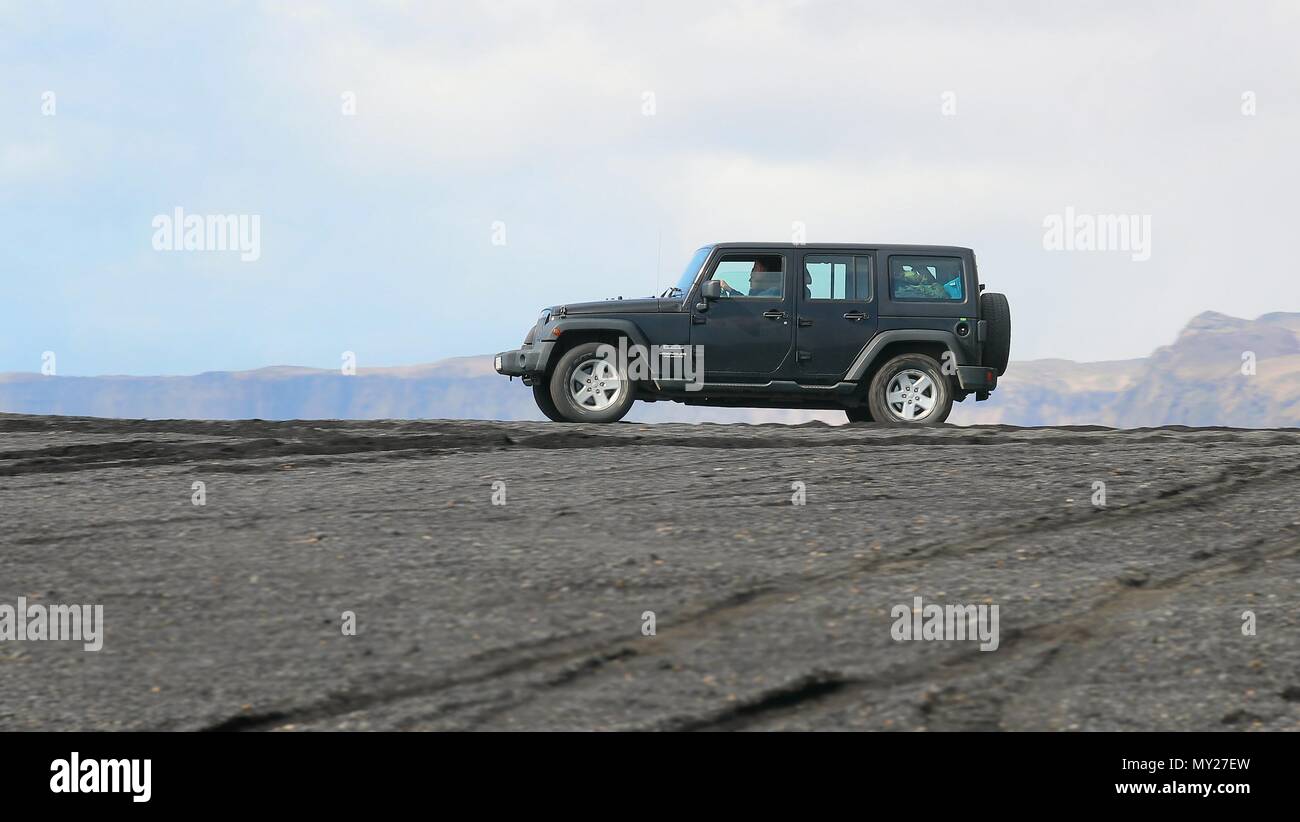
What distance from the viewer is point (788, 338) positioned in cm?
1419

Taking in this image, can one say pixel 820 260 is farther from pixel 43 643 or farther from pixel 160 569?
pixel 43 643

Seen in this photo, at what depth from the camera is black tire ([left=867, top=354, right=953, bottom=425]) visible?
47.1ft

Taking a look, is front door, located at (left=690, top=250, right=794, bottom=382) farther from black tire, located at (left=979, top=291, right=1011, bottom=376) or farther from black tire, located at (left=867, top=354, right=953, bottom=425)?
black tire, located at (left=979, top=291, right=1011, bottom=376)

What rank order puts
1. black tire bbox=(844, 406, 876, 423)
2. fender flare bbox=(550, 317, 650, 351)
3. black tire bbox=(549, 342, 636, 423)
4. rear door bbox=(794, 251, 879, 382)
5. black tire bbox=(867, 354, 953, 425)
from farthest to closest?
black tire bbox=(844, 406, 876, 423) → black tire bbox=(867, 354, 953, 425) → rear door bbox=(794, 251, 879, 382) → black tire bbox=(549, 342, 636, 423) → fender flare bbox=(550, 317, 650, 351)

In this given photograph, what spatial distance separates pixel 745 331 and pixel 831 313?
978mm

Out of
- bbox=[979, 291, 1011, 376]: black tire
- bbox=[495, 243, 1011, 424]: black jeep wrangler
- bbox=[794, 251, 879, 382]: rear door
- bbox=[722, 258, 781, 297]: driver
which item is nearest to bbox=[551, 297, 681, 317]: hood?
bbox=[495, 243, 1011, 424]: black jeep wrangler

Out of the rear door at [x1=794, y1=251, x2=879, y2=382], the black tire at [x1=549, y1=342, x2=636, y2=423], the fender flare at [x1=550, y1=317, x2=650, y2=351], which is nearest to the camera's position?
the fender flare at [x1=550, y1=317, x2=650, y2=351]

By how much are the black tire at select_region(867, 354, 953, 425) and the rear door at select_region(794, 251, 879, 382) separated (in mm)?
408

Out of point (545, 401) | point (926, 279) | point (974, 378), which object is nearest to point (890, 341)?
point (926, 279)

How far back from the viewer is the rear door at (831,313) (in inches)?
561

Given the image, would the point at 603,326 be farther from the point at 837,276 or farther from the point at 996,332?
the point at 996,332

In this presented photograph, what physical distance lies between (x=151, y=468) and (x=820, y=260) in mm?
7241

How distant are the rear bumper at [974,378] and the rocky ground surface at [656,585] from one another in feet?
7.16

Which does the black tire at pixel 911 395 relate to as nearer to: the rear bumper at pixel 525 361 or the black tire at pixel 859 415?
the black tire at pixel 859 415
